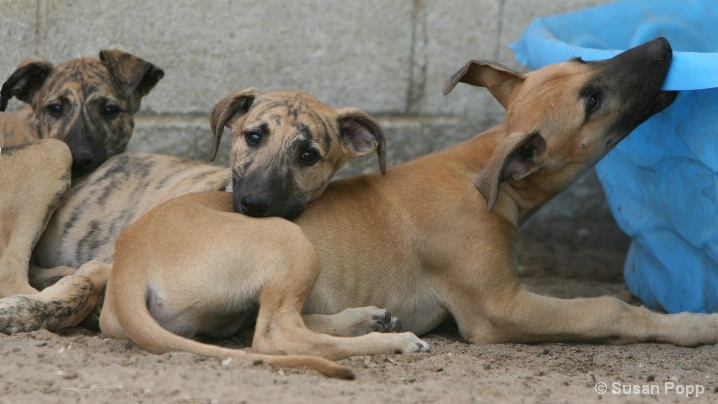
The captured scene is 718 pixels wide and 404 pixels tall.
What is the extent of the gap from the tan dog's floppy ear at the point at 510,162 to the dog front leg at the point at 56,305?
2023 millimetres

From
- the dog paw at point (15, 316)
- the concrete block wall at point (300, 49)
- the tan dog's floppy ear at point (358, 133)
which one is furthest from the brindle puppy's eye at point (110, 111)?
the dog paw at point (15, 316)

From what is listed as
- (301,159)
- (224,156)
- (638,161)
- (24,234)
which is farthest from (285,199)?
(224,156)

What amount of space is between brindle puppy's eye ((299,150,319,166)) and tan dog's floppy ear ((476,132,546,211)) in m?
0.87

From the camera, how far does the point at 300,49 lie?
7328mm

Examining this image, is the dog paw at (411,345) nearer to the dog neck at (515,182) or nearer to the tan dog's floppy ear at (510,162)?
the tan dog's floppy ear at (510,162)

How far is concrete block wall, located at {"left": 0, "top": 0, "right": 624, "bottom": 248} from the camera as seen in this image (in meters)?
6.94

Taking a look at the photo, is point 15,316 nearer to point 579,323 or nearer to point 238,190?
point 238,190

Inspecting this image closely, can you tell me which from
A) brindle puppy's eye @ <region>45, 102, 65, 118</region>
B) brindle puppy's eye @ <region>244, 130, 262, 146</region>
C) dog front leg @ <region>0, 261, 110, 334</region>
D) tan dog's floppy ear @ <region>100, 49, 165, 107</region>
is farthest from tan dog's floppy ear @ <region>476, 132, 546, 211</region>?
brindle puppy's eye @ <region>45, 102, 65, 118</region>

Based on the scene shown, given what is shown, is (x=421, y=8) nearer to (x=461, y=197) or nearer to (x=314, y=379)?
(x=461, y=197)

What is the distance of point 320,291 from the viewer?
489 centimetres

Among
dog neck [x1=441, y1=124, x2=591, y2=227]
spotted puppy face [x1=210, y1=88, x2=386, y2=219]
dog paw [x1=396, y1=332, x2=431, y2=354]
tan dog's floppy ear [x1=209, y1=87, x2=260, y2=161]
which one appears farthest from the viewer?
tan dog's floppy ear [x1=209, y1=87, x2=260, y2=161]

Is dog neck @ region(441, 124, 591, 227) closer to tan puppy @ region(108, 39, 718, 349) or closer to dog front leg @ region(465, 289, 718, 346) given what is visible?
tan puppy @ region(108, 39, 718, 349)

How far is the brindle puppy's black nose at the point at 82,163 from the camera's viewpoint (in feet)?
19.5

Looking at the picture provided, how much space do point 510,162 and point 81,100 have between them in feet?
9.23
